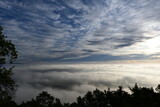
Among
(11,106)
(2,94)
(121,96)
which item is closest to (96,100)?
(121,96)

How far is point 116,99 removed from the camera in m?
34.3

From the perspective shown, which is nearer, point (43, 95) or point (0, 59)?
point (0, 59)

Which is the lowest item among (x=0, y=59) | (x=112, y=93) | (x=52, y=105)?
(x=52, y=105)

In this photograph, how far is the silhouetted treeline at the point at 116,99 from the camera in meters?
26.3

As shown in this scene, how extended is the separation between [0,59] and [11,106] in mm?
39306

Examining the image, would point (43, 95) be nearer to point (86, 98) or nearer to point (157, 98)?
point (86, 98)

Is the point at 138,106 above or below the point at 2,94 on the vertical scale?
below

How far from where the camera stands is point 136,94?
29078mm

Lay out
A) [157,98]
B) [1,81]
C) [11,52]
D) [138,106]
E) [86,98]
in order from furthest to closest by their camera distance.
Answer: [86,98]
[157,98]
[138,106]
[11,52]
[1,81]

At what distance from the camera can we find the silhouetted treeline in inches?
1036

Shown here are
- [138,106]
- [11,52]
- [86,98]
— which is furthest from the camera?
[86,98]

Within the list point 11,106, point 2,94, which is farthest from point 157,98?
point 11,106

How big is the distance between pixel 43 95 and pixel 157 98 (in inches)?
1480

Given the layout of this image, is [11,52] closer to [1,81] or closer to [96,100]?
[1,81]
